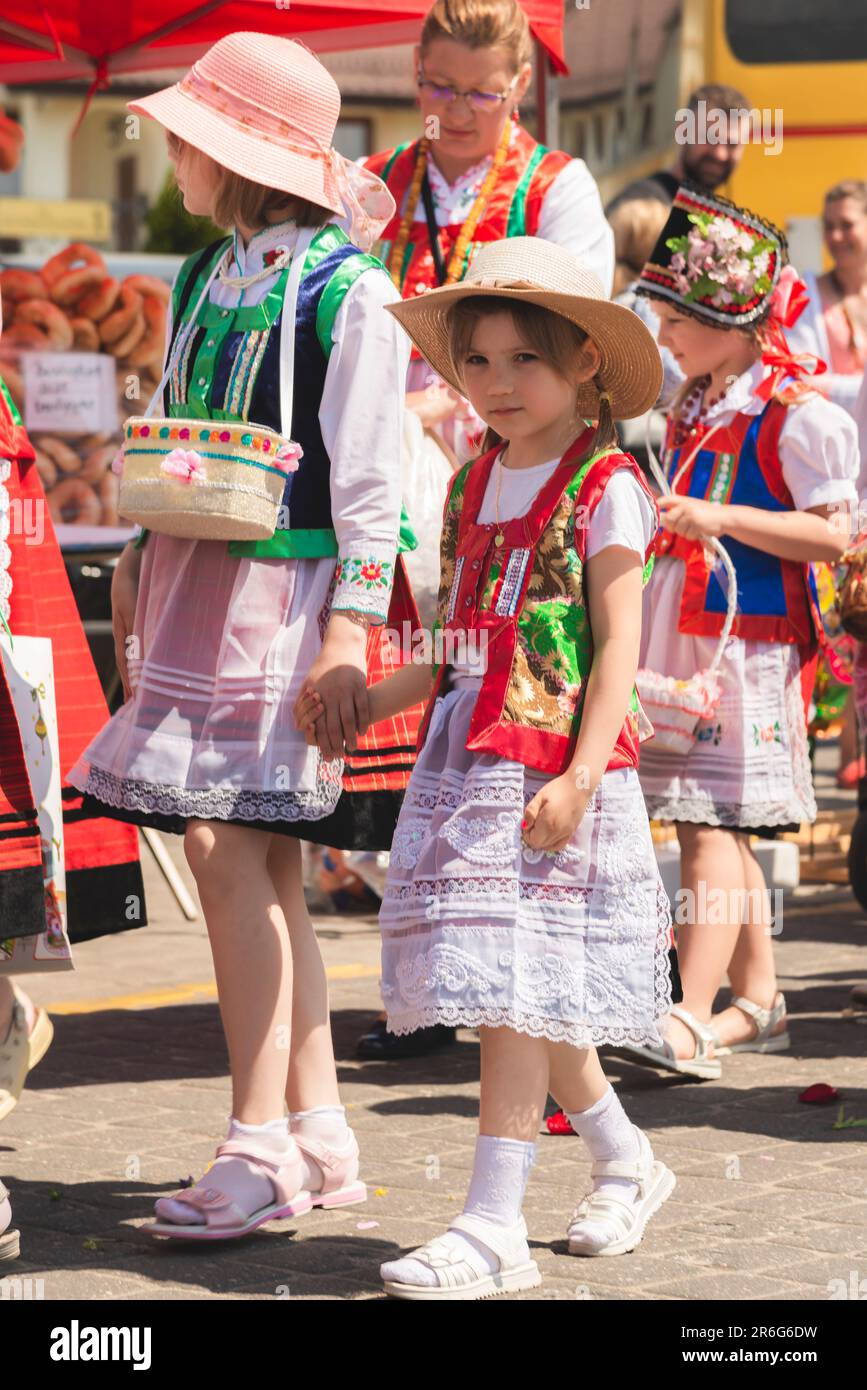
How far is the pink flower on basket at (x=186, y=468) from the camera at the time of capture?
3773 mm

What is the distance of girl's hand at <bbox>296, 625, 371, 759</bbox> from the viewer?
3811 millimetres

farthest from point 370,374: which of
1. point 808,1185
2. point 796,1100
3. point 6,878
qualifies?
point 796,1100

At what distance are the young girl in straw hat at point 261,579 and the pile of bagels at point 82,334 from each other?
5070 mm

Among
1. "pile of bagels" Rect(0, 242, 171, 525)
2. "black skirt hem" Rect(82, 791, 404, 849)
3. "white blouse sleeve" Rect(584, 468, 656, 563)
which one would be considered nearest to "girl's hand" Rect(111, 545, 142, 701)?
"black skirt hem" Rect(82, 791, 404, 849)

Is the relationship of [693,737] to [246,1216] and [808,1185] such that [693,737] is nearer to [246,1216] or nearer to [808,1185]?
[808,1185]

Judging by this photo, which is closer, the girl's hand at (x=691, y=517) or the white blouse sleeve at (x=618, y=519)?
the white blouse sleeve at (x=618, y=519)

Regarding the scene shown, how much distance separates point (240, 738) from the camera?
3926 mm

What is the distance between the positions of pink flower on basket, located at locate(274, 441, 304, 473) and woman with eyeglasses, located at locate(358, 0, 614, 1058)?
53.2 inches

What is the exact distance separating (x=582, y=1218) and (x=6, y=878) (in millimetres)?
1163

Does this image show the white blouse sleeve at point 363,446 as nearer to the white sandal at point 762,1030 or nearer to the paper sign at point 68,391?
the white sandal at point 762,1030

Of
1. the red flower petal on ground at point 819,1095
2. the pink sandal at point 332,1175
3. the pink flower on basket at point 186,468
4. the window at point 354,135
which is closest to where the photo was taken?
the pink flower on basket at point 186,468

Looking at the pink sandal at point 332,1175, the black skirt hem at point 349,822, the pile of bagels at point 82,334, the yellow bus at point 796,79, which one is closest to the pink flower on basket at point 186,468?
the black skirt hem at point 349,822

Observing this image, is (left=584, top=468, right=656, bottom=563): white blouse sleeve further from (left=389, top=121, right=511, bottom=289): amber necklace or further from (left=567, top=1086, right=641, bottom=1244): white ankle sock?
(left=389, top=121, right=511, bottom=289): amber necklace

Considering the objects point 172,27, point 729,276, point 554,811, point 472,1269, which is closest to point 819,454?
point 729,276
